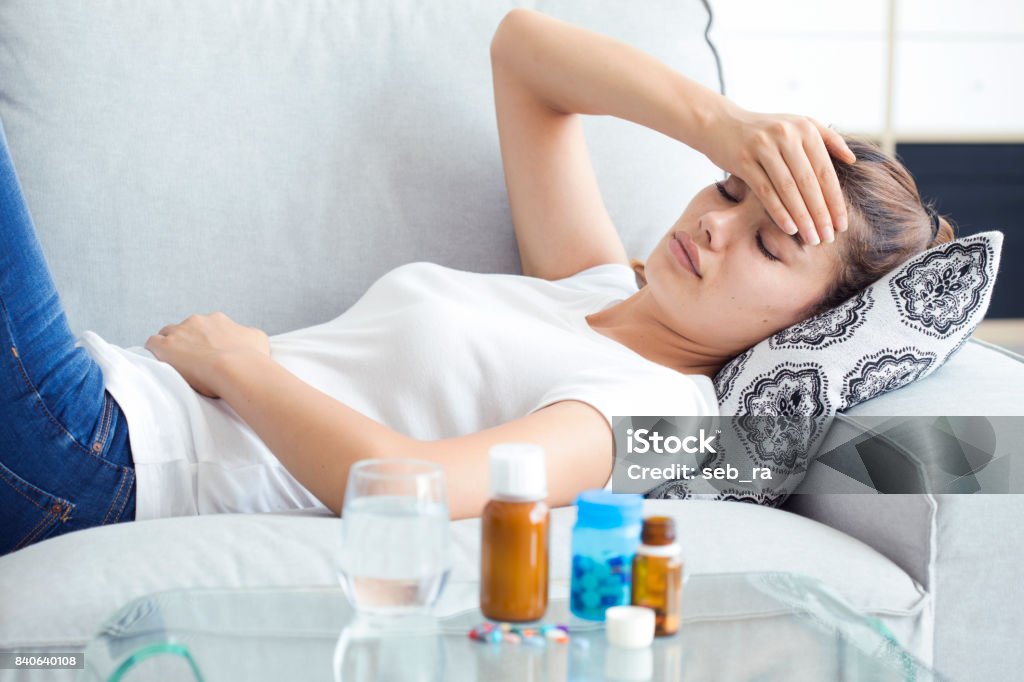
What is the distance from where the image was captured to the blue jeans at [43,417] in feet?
3.35

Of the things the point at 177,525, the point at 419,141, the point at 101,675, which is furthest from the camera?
the point at 419,141

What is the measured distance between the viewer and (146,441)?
1.15 meters

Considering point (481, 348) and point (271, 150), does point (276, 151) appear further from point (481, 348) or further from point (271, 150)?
point (481, 348)

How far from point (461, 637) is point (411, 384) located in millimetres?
498

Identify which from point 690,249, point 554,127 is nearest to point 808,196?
point 690,249

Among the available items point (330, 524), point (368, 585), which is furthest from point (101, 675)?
point (330, 524)

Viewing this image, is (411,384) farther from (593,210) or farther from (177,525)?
(593,210)

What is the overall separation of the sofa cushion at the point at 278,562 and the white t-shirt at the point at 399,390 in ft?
0.42

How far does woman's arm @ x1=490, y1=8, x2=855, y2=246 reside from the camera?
3.98 ft

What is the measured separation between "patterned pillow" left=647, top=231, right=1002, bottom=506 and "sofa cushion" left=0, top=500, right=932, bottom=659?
99 millimetres

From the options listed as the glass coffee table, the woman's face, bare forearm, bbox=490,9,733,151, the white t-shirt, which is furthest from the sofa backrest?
the glass coffee table

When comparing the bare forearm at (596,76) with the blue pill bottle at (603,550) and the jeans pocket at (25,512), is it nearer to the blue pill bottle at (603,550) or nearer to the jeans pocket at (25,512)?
the blue pill bottle at (603,550)

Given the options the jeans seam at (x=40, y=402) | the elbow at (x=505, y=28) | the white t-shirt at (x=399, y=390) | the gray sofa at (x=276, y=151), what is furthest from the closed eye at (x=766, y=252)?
the jeans seam at (x=40, y=402)

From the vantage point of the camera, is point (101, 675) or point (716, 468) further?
point (716, 468)
